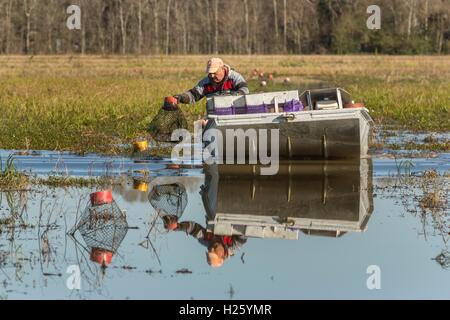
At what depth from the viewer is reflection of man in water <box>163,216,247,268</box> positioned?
994 centimetres

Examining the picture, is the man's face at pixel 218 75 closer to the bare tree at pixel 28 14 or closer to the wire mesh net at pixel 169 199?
the wire mesh net at pixel 169 199

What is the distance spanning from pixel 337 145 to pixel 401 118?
9146 mm

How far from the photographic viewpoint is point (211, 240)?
10.8 meters

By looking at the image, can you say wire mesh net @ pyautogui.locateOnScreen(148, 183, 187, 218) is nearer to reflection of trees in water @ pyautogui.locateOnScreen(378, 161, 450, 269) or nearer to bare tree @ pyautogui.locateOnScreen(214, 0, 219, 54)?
reflection of trees in water @ pyautogui.locateOnScreen(378, 161, 450, 269)

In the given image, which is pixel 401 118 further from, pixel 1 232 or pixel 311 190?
pixel 1 232

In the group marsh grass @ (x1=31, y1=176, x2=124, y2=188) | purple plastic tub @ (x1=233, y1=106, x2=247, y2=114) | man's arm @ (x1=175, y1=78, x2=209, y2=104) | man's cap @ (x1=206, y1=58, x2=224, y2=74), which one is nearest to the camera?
marsh grass @ (x1=31, y1=176, x2=124, y2=188)

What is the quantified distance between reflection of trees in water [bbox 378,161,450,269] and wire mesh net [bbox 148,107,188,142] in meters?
3.95

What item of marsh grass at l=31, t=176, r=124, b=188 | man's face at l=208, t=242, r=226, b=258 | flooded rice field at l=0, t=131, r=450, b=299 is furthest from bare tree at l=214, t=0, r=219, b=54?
man's face at l=208, t=242, r=226, b=258

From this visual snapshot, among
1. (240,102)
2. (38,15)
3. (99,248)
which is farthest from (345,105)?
(38,15)

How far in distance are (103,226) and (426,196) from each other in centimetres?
436

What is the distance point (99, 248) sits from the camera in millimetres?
10305

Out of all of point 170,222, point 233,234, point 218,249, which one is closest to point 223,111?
point 170,222

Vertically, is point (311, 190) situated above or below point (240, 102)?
below

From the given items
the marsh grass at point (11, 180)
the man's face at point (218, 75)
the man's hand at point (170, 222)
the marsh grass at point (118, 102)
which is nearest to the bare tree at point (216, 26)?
the marsh grass at point (118, 102)
